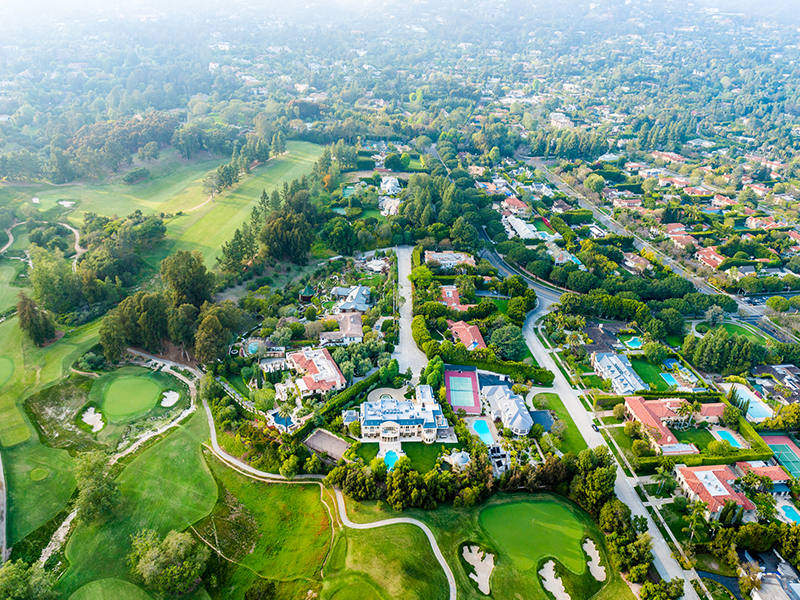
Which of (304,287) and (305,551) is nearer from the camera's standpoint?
(305,551)

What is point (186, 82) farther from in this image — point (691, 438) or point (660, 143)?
point (691, 438)

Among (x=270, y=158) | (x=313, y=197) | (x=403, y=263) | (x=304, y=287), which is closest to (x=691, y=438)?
(x=403, y=263)

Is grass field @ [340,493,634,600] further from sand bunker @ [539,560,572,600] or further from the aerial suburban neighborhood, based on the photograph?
sand bunker @ [539,560,572,600]

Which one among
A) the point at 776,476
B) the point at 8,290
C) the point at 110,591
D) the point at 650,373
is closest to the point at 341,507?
the point at 110,591

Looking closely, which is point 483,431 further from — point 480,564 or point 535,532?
point 480,564

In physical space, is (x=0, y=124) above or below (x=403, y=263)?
above

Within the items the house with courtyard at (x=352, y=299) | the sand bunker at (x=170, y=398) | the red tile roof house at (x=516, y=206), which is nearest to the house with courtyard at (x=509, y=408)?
the house with courtyard at (x=352, y=299)

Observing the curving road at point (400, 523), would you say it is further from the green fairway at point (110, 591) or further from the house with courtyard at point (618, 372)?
the house with courtyard at point (618, 372)
